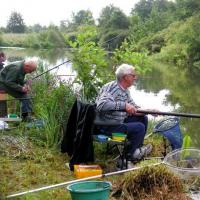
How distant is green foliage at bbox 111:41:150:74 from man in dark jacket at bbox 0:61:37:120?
128 cm

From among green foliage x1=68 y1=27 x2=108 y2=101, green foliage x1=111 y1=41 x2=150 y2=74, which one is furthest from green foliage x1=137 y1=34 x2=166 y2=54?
green foliage x1=68 y1=27 x2=108 y2=101

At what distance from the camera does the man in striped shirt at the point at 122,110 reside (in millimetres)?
4699

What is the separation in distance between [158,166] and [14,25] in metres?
93.6

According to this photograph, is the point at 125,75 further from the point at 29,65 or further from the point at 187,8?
the point at 187,8

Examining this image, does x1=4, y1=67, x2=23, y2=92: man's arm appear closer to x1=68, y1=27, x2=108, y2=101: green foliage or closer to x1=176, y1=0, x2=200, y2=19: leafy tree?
x1=68, y1=27, x2=108, y2=101: green foliage

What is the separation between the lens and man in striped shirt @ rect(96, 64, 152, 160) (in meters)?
4.70

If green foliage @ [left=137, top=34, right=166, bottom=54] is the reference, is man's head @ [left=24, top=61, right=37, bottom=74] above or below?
below

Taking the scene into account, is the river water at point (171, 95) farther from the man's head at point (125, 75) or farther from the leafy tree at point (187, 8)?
the leafy tree at point (187, 8)

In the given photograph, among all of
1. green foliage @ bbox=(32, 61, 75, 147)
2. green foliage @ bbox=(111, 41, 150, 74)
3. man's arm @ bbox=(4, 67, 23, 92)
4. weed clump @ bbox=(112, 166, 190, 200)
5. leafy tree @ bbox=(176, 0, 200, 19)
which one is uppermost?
leafy tree @ bbox=(176, 0, 200, 19)

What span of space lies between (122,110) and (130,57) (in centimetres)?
150

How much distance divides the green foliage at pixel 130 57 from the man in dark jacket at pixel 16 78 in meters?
1.28

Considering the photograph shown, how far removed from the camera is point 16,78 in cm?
661

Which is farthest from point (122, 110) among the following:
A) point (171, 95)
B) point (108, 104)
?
point (171, 95)

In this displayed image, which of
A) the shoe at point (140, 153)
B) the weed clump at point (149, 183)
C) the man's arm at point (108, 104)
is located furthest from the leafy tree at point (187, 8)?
the weed clump at point (149, 183)
